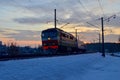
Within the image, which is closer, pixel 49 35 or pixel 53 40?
pixel 53 40

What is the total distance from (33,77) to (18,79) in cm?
153

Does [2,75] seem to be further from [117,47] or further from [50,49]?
[117,47]

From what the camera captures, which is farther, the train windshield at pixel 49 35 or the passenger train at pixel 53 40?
the train windshield at pixel 49 35

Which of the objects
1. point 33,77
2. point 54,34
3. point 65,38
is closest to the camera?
point 33,77

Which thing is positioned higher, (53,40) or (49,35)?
(49,35)

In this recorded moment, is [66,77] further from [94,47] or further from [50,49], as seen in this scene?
[94,47]

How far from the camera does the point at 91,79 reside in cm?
2102

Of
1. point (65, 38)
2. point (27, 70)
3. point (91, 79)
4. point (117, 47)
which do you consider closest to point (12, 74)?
point (27, 70)

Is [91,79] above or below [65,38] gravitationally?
below

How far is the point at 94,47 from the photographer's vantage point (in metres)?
192

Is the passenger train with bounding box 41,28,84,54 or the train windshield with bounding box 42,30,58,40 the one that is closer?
the passenger train with bounding box 41,28,84,54

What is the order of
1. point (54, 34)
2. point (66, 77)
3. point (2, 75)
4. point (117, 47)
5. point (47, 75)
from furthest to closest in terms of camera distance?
1. point (117, 47)
2. point (54, 34)
3. point (66, 77)
4. point (47, 75)
5. point (2, 75)

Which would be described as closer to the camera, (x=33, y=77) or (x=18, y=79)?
(x=18, y=79)

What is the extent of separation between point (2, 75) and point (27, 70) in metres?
2.66
